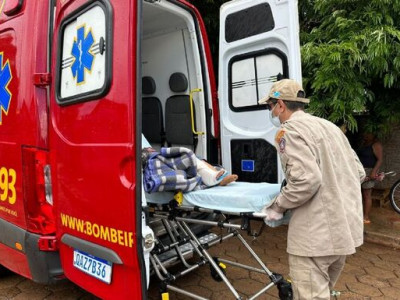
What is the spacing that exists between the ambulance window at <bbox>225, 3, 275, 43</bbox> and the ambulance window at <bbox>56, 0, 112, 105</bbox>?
1461 millimetres

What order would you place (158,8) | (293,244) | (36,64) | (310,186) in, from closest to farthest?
(310,186)
(293,244)
(36,64)
(158,8)

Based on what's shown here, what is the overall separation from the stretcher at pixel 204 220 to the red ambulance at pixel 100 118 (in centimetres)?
49

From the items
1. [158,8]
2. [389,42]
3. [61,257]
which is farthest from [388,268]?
[158,8]

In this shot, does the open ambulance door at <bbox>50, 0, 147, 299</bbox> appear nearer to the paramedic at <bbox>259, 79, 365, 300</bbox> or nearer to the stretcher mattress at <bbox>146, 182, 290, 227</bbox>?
the stretcher mattress at <bbox>146, 182, 290, 227</bbox>

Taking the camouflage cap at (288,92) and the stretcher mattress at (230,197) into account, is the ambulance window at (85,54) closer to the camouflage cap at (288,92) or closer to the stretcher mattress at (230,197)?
the stretcher mattress at (230,197)

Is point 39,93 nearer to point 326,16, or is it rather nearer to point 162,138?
point 162,138

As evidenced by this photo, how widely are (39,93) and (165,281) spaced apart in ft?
4.68

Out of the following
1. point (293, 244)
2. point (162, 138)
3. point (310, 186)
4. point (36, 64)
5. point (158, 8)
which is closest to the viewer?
point (310, 186)

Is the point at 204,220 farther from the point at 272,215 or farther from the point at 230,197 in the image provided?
the point at 272,215

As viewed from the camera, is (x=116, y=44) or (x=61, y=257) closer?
(x=116, y=44)

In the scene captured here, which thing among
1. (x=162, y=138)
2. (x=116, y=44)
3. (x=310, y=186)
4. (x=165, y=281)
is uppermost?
(x=116, y=44)

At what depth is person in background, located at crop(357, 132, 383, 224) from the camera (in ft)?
15.4

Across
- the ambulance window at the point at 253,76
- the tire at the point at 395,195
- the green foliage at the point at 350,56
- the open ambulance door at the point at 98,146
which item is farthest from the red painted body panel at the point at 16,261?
the tire at the point at 395,195

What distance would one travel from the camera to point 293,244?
6.36ft
